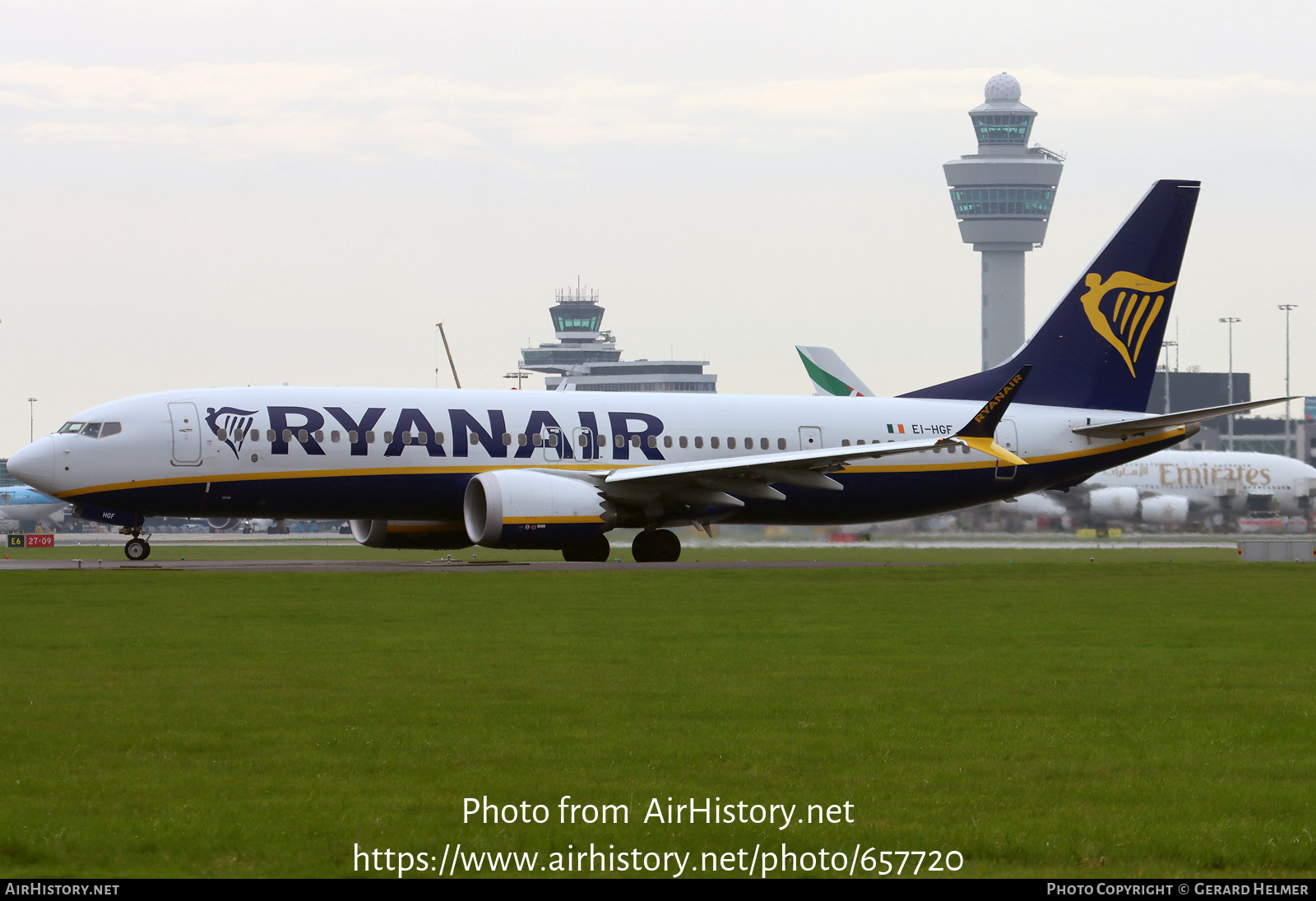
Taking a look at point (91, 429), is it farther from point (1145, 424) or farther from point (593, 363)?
point (593, 363)

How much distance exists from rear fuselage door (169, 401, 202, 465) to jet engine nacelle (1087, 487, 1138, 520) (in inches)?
1171

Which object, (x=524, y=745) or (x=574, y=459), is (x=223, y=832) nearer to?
(x=524, y=745)

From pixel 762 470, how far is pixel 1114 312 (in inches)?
463

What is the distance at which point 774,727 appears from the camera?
1114cm

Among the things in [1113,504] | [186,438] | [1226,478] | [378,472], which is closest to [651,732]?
[378,472]

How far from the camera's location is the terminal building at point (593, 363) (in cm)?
18412

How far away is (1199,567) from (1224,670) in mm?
21931

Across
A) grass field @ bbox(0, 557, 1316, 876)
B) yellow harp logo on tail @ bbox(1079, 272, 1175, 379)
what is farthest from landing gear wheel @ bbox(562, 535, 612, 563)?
grass field @ bbox(0, 557, 1316, 876)

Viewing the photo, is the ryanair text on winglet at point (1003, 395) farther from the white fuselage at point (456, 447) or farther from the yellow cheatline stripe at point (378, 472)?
the yellow cheatline stripe at point (378, 472)

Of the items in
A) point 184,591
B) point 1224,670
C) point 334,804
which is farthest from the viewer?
point 184,591

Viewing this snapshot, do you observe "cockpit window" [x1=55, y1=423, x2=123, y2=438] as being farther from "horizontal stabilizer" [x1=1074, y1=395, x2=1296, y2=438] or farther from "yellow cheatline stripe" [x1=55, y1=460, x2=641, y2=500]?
"horizontal stabilizer" [x1=1074, y1=395, x2=1296, y2=438]

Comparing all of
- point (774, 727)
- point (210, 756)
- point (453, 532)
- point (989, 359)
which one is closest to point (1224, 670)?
point (774, 727)

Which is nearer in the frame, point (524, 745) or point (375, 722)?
point (524, 745)

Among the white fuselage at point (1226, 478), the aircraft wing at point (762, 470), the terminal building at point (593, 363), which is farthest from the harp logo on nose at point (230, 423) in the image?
the terminal building at point (593, 363)
